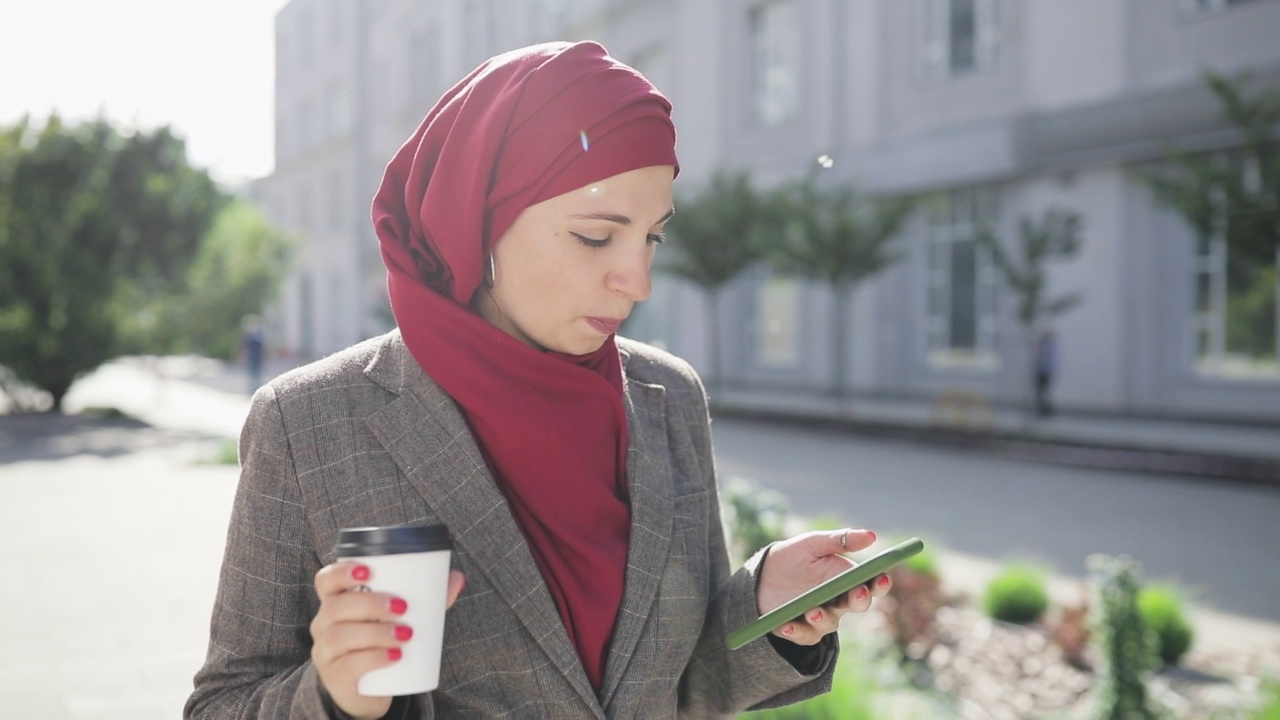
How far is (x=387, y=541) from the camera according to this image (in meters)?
1.08

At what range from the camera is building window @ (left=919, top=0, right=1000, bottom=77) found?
60.8 feet

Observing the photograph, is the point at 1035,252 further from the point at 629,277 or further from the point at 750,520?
the point at 629,277

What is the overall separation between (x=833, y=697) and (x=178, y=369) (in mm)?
40665

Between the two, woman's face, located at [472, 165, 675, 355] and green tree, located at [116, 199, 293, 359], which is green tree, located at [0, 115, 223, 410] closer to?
green tree, located at [116, 199, 293, 359]

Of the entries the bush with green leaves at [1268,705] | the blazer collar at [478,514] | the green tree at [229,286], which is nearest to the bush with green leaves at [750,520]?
the bush with green leaves at [1268,705]

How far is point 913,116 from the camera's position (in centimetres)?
1992

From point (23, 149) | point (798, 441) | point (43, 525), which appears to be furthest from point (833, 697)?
point (23, 149)

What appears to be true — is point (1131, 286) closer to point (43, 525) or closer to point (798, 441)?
point (798, 441)

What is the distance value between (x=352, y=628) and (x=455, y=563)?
364mm

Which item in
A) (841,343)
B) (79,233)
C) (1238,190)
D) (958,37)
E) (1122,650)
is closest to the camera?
(1122,650)

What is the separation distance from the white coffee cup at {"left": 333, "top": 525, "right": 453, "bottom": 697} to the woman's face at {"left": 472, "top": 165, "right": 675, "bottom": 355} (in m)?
0.43

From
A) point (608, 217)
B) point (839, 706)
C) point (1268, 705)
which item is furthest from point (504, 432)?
Result: point (1268, 705)

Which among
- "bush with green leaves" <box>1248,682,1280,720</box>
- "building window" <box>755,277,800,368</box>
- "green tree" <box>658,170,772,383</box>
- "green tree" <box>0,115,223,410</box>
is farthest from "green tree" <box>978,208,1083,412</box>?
"green tree" <box>0,115,223,410</box>

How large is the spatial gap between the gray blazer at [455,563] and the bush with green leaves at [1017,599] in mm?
4051
